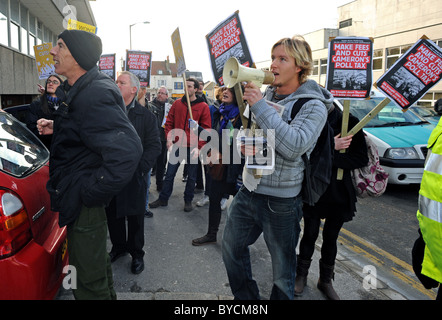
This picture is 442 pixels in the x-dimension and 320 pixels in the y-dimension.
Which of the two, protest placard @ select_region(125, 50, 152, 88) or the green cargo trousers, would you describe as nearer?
the green cargo trousers

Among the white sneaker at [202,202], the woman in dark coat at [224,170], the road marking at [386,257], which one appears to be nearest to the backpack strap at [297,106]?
the woman in dark coat at [224,170]

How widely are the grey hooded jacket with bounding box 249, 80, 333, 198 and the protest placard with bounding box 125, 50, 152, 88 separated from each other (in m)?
5.58

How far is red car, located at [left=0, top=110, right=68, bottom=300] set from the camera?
1943mm

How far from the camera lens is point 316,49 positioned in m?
38.9

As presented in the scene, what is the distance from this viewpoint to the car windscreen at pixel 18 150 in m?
2.28

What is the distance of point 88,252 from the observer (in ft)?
6.88

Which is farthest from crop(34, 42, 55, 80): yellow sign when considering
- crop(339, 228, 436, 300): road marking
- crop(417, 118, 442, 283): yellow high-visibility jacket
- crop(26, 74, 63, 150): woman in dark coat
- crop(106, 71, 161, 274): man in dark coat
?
crop(417, 118, 442, 283): yellow high-visibility jacket

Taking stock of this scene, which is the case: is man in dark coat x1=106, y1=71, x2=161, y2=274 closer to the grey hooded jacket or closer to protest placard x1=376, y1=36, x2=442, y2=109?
the grey hooded jacket

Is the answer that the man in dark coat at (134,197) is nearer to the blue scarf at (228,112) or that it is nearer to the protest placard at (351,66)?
the blue scarf at (228,112)

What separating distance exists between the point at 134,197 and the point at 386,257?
2.99m

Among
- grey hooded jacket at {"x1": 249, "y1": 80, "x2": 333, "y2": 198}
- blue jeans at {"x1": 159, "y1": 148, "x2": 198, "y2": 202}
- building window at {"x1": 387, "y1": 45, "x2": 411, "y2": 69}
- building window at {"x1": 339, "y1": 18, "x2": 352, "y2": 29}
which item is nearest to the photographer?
grey hooded jacket at {"x1": 249, "y1": 80, "x2": 333, "y2": 198}
